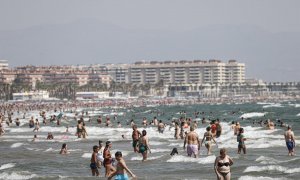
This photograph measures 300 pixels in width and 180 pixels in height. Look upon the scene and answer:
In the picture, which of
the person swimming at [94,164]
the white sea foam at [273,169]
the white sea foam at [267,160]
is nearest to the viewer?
the person swimming at [94,164]

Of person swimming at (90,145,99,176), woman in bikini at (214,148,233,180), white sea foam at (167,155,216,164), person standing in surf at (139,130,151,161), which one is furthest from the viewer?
person standing in surf at (139,130,151,161)

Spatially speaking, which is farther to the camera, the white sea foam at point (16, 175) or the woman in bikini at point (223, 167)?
the white sea foam at point (16, 175)

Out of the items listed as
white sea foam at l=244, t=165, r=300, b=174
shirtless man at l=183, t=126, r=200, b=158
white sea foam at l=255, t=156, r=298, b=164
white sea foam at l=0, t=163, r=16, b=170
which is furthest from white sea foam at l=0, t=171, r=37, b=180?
white sea foam at l=255, t=156, r=298, b=164

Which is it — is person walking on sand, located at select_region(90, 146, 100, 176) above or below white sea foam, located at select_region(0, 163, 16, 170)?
above

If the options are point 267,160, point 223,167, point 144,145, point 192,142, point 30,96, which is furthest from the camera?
point 30,96

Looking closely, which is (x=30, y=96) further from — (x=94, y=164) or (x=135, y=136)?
(x=94, y=164)

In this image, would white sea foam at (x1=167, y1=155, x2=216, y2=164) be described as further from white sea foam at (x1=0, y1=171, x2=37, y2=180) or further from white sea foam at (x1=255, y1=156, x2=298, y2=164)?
white sea foam at (x1=0, y1=171, x2=37, y2=180)

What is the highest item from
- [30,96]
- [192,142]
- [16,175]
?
[30,96]

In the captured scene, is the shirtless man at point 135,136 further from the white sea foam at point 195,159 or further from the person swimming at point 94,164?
the person swimming at point 94,164

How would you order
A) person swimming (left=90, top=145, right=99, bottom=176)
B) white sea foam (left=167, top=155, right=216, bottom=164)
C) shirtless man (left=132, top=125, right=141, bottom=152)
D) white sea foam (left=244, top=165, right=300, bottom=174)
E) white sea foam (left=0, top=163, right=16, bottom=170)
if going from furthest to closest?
shirtless man (left=132, top=125, right=141, bottom=152) → white sea foam (left=0, top=163, right=16, bottom=170) → white sea foam (left=167, top=155, right=216, bottom=164) → white sea foam (left=244, top=165, right=300, bottom=174) → person swimming (left=90, top=145, right=99, bottom=176)

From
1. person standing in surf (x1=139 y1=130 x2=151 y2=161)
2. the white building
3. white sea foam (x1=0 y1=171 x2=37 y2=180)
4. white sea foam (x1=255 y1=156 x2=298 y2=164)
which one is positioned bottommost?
white sea foam (x1=0 y1=171 x2=37 y2=180)

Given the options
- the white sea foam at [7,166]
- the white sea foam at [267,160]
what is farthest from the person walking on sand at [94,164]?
the white sea foam at [267,160]

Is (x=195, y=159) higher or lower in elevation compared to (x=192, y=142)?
lower

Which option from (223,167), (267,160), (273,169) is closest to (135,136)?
(267,160)
